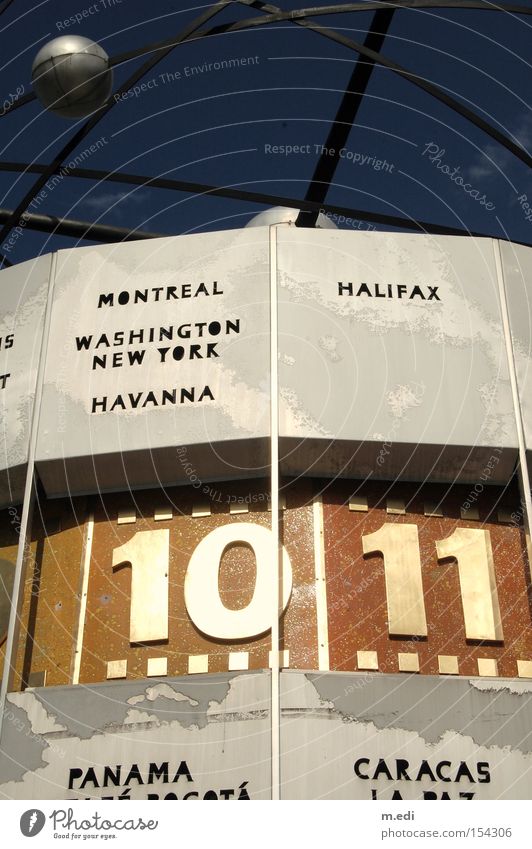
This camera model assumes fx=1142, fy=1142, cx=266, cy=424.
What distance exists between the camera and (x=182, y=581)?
1324cm

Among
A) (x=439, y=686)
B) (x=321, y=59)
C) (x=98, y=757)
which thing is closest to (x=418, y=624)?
(x=439, y=686)

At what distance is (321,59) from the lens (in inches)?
607

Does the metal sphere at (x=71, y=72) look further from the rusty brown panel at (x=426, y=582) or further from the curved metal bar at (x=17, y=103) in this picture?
the rusty brown panel at (x=426, y=582)

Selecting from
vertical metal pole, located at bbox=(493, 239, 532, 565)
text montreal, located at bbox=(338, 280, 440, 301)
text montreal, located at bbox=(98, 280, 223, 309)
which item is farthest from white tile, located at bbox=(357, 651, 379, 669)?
text montreal, located at bbox=(98, 280, 223, 309)

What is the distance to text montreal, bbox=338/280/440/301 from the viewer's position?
46.7 ft

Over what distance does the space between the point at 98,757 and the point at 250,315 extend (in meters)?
5.47

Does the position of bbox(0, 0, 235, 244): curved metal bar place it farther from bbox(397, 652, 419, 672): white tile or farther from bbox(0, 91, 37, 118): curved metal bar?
bbox(397, 652, 419, 672): white tile

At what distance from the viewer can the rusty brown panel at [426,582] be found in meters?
12.8

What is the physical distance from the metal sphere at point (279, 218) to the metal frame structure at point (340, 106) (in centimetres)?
52

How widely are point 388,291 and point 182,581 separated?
4419 millimetres

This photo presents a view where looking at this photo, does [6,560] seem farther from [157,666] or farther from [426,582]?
[426,582]

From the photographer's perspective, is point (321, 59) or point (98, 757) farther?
point (321, 59)
